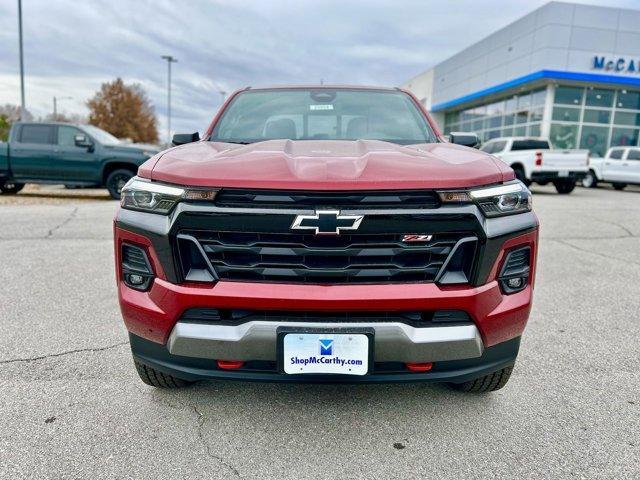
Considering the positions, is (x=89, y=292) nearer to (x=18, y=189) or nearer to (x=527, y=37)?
(x=18, y=189)

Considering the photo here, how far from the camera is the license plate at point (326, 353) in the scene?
6.00ft

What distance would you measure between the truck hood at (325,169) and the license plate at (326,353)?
60 centimetres

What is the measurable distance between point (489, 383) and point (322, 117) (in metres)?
2.03

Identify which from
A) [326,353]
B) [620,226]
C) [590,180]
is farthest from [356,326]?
[590,180]

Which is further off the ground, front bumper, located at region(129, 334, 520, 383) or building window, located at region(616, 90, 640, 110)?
building window, located at region(616, 90, 640, 110)

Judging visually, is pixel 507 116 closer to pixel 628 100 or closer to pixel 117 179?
pixel 628 100

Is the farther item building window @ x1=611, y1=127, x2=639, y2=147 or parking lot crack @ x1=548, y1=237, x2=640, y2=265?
building window @ x1=611, y1=127, x2=639, y2=147

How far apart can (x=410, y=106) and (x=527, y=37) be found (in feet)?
80.2

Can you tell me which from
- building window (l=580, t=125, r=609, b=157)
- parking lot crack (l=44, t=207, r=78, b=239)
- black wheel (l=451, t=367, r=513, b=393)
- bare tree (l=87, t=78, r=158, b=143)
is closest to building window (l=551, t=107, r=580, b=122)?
building window (l=580, t=125, r=609, b=157)

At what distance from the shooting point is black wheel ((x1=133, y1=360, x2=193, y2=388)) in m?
2.30

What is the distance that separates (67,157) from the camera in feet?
37.8

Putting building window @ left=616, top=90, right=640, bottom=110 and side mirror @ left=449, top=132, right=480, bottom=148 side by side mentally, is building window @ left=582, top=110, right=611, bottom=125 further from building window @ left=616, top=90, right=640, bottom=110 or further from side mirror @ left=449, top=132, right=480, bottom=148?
side mirror @ left=449, top=132, right=480, bottom=148

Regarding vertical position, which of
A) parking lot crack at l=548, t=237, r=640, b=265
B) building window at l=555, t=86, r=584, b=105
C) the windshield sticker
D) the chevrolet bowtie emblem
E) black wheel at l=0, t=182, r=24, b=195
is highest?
building window at l=555, t=86, r=584, b=105

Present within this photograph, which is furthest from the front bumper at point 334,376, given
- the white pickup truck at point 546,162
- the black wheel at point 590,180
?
the black wheel at point 590,180
